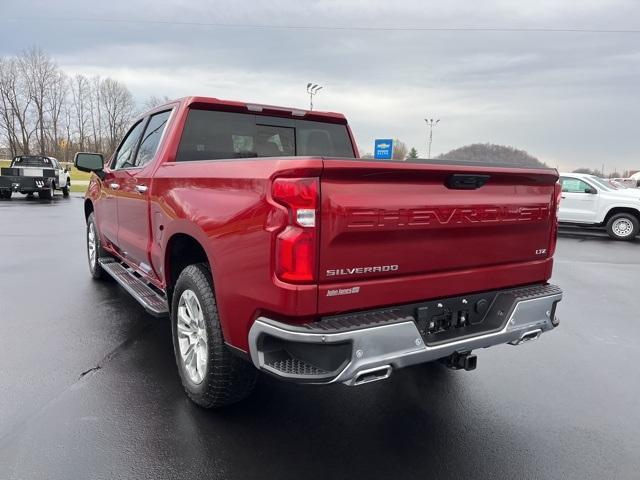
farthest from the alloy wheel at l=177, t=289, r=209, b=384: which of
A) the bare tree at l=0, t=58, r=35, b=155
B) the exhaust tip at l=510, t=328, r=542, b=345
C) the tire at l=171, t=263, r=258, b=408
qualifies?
the bare tree at l=0, t=58, r=35, b=155

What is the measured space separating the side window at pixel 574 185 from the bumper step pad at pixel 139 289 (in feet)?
40.0

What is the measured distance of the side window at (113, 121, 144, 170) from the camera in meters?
4.91

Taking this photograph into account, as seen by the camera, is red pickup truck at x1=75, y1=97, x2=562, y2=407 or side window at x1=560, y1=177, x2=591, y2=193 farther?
side window at x1=560, y1=177, x2=591, y2=193

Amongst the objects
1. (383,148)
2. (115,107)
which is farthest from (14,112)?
(383,148)

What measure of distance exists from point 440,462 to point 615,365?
7.77 ft

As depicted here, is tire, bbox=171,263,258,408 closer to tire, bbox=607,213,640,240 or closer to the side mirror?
the side mirror

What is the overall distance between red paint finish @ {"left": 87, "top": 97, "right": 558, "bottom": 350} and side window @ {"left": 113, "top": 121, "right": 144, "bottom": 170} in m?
1.72

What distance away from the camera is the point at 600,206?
13094 mm

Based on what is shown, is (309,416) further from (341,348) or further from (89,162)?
(89,162)

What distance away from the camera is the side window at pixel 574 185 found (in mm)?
13453

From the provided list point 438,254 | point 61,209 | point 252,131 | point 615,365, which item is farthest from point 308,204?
point 61,209

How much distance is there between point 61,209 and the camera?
17578mm

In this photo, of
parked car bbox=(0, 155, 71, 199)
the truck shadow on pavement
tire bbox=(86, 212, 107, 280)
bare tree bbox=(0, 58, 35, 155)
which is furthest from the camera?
bare tree bbox=(0, 58, 35, 155)

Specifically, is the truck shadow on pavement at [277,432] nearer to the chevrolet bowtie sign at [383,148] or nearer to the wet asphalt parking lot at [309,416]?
the wet asphalt parking lot at [309,416]
